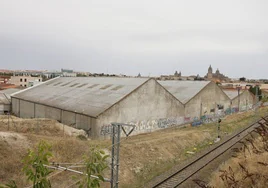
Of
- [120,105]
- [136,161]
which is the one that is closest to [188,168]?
[136,161]

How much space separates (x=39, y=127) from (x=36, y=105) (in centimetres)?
1354

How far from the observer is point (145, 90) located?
38.5 meters

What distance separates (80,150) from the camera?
947 inches

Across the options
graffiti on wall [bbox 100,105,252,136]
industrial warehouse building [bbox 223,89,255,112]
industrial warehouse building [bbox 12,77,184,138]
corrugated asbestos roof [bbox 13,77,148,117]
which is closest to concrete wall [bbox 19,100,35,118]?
industrial warehouse building [bbox 12,77,184,138]

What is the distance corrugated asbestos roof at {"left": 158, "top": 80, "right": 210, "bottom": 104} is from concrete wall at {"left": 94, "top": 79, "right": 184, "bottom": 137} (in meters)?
5.37

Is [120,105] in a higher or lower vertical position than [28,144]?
higher

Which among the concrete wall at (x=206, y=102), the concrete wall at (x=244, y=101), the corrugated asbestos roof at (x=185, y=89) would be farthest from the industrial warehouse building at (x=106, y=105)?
the concrete wall at (x=244, y=101)

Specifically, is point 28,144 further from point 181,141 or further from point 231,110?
point 231,110

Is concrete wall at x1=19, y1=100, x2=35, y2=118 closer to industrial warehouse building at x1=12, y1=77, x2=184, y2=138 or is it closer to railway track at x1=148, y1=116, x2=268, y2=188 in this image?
industrial warehouse building at x1=12, y1=77, x2=184, y2=138

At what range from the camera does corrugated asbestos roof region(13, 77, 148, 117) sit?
35344 mm

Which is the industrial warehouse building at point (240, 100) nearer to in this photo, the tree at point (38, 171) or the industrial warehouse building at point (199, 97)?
the industrial warehouse building at point (199, 97)

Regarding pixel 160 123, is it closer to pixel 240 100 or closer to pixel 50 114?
pixel 50 114

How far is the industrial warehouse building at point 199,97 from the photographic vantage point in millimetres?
49250

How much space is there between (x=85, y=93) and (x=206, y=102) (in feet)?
88.1
